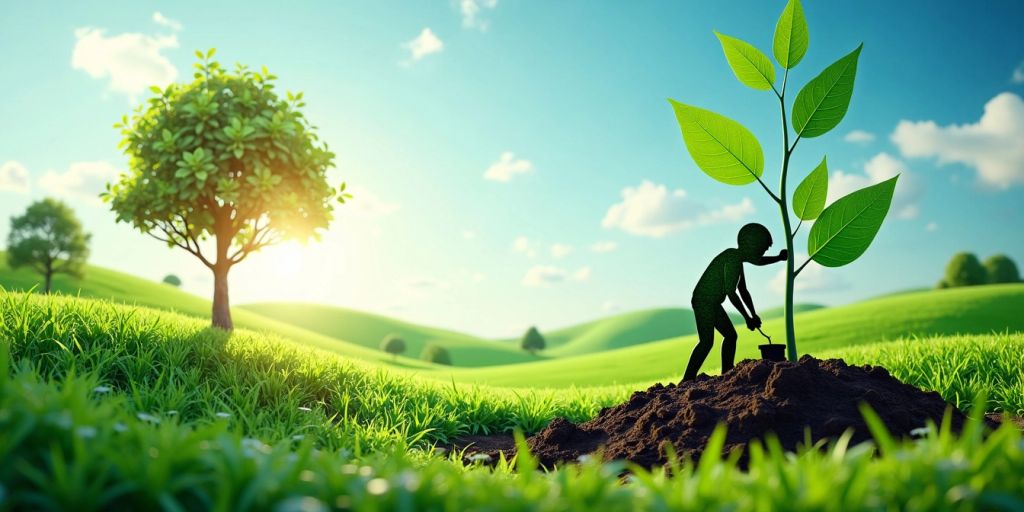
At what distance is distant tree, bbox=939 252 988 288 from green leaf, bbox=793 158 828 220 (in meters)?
32.5

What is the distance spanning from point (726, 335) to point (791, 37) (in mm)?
3093

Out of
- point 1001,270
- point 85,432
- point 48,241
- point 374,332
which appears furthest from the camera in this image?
point 374,332

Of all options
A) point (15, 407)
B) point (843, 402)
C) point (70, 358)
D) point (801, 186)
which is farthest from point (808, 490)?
point (70, 358)

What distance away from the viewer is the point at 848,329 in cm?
1816

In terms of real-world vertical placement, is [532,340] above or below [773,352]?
below

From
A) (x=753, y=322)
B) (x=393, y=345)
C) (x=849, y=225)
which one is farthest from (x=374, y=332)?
(x=849, y=225)

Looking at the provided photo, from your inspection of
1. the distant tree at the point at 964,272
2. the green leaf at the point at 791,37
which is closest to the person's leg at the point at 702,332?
the green leaf at the point at 791,37

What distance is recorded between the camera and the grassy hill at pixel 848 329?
17656mm

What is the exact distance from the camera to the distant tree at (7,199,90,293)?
97.8ft

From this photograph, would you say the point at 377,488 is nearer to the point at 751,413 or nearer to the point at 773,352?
the point at 751,413

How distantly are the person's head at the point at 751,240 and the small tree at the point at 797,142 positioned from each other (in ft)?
0.82

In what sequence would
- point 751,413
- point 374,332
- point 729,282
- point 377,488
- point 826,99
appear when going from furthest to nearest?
point 374,332
point 826,99
point 729,282
point 751,413
point 377,488

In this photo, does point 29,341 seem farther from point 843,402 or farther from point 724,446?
point 843,402

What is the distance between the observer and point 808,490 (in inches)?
96.2
